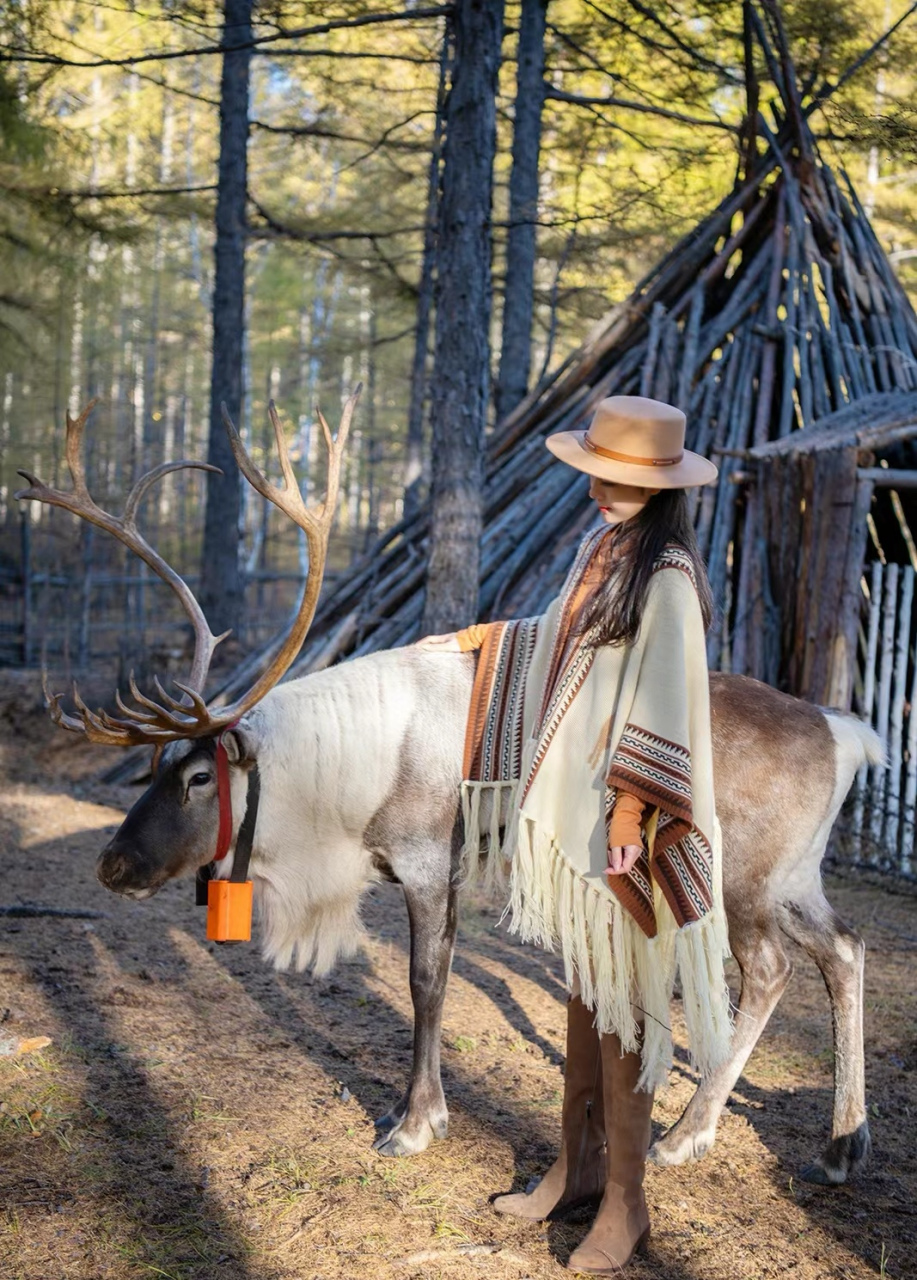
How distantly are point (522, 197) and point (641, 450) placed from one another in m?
9.73

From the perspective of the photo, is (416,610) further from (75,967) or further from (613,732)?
(613,732)

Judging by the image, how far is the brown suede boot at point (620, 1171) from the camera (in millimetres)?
2674

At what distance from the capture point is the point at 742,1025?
11.3 feet

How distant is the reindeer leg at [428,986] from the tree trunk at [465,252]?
10.5 ft

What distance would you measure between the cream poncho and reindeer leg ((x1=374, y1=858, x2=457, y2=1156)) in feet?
2.09

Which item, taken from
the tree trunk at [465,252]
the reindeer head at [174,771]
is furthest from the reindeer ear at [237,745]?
the tree trunk at [465,252]

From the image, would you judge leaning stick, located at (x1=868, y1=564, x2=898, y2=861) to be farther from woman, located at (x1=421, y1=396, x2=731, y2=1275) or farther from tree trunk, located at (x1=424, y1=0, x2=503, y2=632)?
woman, located at (x1=421, y1=396, x2=731, y2=1275)

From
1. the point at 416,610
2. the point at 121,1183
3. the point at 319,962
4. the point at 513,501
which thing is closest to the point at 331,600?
the point at 416,610

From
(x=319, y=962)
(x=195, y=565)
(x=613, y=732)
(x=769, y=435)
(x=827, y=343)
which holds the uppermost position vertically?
(x=827, y=343)

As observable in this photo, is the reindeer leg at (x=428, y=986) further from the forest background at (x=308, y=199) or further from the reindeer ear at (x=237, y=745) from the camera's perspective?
the forest background at (x=308, y=199)

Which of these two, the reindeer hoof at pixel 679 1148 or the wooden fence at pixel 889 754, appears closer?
the reindeer hoof at pixel 679 1148

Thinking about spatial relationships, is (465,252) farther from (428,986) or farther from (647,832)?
(647,832)

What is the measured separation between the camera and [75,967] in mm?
4430

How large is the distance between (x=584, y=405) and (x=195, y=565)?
61.8ft
